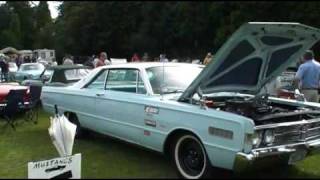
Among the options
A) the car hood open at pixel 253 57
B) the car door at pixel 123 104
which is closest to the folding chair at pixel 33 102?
the car door at pixel 123 104

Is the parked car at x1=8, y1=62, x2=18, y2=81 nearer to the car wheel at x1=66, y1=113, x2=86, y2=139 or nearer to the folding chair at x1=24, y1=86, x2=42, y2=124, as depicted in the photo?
the folding chair at x1=24, y1=86, x2=42, y2=124

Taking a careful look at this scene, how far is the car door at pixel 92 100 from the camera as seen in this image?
26.6ft

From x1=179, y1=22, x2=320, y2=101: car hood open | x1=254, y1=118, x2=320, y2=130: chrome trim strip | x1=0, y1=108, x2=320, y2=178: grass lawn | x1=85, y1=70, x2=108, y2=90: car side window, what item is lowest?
x1=0, y1=108, x2=320, y2=178: grass lawn

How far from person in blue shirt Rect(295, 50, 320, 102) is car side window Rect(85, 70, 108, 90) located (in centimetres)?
421

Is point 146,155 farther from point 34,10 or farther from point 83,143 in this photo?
point 34,10

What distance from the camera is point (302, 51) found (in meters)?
6.69

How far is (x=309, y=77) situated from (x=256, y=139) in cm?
514

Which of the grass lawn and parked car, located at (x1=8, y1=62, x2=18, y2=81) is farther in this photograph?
parked car, located at (x1=8, y1=62, x2=18, y2=81)

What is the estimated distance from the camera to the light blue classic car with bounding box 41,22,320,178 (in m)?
5.76

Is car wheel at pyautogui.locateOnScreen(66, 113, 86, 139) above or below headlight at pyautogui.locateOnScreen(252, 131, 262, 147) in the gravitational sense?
below

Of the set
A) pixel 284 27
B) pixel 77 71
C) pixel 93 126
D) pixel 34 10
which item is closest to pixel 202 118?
pixel 284 27

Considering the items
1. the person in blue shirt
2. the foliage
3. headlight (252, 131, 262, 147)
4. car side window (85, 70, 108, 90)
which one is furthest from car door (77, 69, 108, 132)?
the person in blue shirt

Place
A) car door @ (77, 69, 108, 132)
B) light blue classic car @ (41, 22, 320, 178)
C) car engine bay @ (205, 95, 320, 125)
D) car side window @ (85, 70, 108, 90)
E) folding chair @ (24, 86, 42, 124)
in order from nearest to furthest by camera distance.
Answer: light blue classic car @ (41, 22, 320, 178) → car engine bay @ (205, 95, 320, 125) → car door @ (77, 69, 108, 132) → car side window @ (85, 70, 108, 90) → folding chair @ (24, 86, 42, 124)

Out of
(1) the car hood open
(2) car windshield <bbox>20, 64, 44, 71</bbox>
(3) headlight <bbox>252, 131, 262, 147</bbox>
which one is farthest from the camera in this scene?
(2) car windshield <bbox>20, 64, 44, 71</bbox>
